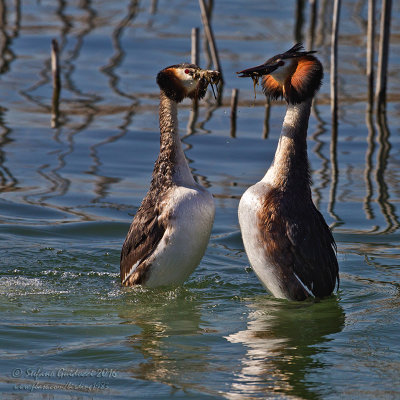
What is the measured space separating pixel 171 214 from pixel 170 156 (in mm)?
502

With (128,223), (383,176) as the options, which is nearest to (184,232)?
(128,223)

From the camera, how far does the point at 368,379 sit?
19.7 feet

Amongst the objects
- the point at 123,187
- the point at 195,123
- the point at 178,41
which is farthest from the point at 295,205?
the point at 178,41

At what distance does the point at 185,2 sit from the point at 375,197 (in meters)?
11.2

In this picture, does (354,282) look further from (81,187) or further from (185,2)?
(185,2)

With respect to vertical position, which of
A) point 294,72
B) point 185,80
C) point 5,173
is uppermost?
point 294,72

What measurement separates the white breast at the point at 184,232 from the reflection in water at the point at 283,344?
25.4 inches

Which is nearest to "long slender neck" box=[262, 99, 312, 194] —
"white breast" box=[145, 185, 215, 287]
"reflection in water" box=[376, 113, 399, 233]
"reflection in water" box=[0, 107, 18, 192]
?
"white breast" box=[145, 185, 215, 287]

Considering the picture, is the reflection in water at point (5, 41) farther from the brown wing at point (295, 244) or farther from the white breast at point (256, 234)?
the brown wing at point (295, 244)

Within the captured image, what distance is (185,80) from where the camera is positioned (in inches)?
295

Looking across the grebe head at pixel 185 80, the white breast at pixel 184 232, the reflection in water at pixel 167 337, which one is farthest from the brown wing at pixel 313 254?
the grebe head at pixel 185 80

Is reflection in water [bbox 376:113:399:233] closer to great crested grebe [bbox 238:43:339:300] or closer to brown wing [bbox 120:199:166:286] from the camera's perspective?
great crested grebe [bbox 238:43:339:300]

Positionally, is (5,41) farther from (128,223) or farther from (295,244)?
(295,244)

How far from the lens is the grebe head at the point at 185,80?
291 inches
